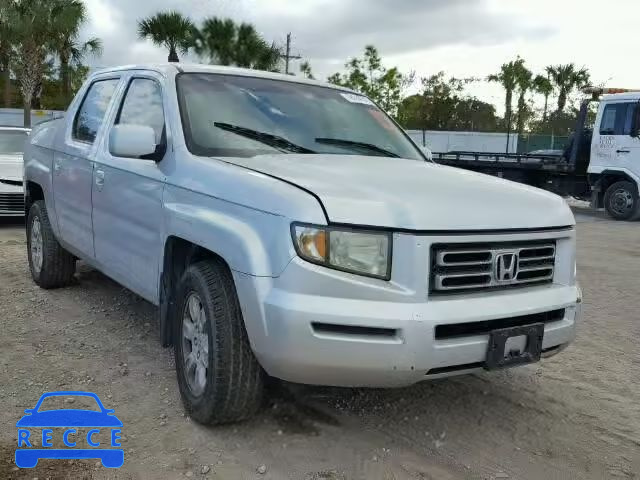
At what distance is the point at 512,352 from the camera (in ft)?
9.44

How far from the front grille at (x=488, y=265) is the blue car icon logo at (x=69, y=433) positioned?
64.6 inches

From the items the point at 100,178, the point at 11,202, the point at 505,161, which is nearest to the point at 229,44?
the point at 505,161

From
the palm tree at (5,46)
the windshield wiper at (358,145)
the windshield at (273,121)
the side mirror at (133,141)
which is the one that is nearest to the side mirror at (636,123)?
the windshield at (273,121)

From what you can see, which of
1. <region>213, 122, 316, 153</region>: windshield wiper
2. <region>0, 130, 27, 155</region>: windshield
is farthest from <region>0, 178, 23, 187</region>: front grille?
<region>213, 122, 316, 153</region>: windshield wiper

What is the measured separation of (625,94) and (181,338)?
12860 mm

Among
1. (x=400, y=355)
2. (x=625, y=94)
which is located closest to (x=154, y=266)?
(x=400, y=355)

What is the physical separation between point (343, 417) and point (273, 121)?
1.68 meters

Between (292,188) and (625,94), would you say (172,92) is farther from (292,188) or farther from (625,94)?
(625,94)

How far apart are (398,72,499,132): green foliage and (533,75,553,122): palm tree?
3221 mm

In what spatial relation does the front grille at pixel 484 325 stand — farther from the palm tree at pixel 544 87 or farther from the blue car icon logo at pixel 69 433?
the palm tree at pixel 544 87

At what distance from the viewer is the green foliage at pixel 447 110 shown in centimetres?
4259

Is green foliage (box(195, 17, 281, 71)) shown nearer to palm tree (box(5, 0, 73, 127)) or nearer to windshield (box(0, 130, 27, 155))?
palm tree (box(5, 0, 73, 127))

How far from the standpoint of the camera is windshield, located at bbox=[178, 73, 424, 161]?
349cm

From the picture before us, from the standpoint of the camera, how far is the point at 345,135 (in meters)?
3.97
